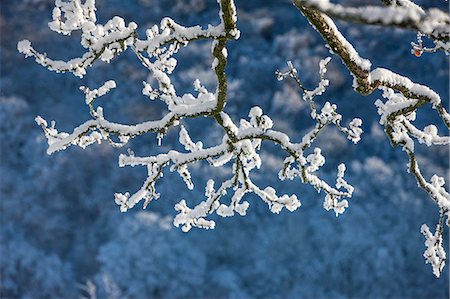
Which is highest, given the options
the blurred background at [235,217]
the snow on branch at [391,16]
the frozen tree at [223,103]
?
the blurred background at [235,217]

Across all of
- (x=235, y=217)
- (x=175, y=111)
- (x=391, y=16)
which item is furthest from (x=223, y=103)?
(x=235, y=217)

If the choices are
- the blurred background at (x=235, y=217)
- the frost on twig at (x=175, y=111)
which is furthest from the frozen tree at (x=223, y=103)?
the blurred background at (x=235, y=217)

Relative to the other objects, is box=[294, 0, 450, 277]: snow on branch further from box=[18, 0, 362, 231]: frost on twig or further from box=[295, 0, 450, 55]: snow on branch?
box=[18, 0, 362, 231]: frost on twig

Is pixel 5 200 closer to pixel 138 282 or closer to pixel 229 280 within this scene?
pixel 138 282

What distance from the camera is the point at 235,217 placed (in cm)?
1339

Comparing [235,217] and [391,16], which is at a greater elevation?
[235,217]

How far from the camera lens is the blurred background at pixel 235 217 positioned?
42.4ft

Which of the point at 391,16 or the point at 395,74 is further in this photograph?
the point at 395,74

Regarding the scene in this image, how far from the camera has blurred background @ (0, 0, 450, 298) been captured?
1294cm

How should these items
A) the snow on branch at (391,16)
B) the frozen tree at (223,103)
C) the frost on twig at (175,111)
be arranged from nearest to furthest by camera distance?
1. the snow on branch at (391,16)
2. the frozen tree at (223,103)
3. the frost on twig at (175,111)

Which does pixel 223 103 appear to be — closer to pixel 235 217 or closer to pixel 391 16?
pixel 391 16

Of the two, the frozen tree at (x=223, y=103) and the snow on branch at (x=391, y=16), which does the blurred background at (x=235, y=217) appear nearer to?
the frozen tree at (x=223, y=103)

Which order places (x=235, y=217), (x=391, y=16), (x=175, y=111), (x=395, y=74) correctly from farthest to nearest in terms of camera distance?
(x=235, y=217)
(x=175, y=111)
(x=395, y=74)
(x=391, y=16)

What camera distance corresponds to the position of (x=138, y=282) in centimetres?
1318
